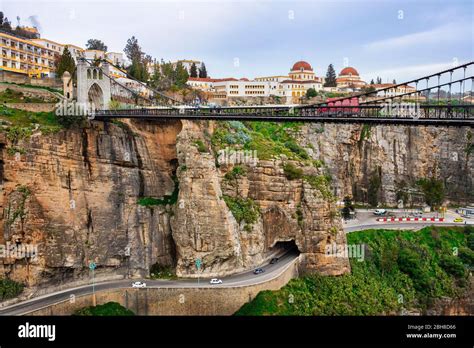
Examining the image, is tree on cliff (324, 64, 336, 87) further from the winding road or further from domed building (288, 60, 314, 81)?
the winding road

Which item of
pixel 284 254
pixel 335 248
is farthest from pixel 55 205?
pixel 335 248

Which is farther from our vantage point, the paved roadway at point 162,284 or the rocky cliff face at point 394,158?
the rocky cliff face at point 394,158

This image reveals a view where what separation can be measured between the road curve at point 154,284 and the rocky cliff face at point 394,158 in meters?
20.9

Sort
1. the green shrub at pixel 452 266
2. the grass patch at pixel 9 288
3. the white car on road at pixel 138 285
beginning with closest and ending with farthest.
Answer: the grass patch at pixel 9 288
the white car on road at pixel 138 285
the green shrub at pixel 452 266

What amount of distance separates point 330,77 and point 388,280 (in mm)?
44613

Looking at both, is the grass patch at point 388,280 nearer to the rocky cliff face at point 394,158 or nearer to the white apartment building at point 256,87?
the rocky cliff face at point 394,158

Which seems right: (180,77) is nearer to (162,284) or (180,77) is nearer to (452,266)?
(162,284)

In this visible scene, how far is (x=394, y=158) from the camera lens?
2018 inches

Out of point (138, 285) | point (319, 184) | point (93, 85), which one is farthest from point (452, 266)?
point (93, 85)

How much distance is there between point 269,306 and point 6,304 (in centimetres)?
1199

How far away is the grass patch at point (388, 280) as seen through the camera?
2720 centimetres

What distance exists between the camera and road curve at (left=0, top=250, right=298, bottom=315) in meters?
23.0

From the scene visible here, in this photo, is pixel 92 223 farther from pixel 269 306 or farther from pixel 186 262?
pixel 269 306

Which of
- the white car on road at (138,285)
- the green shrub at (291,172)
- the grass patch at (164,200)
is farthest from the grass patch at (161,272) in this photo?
the green shrub at (291,172)
